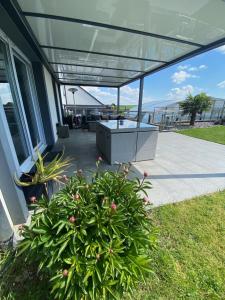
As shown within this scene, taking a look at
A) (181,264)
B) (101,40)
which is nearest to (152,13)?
(101,40)

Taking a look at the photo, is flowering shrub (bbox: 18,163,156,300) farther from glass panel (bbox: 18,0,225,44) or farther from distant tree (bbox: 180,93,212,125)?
distant tree (bbox: 180,93,212,125)

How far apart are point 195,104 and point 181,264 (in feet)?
32.2

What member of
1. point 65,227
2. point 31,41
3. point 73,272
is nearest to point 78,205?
point 65,227

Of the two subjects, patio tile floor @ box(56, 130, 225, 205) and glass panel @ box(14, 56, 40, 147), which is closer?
patio tile floor @ box(56, 130, 225, 205)

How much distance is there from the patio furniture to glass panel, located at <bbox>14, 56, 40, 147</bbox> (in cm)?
189

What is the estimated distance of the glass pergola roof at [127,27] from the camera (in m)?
2.04

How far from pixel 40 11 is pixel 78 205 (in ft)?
8.68

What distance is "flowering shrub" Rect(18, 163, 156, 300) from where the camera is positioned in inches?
39.9

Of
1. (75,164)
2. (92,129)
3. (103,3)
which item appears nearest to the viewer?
(103,3)

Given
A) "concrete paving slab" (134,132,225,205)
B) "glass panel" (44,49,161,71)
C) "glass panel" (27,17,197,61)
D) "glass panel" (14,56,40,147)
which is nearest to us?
"glass panel" (27,17,197,61)

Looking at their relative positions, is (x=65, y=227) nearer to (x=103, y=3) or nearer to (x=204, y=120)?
(x=103, y=3)

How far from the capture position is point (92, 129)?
8430mm

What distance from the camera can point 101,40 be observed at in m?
3.21

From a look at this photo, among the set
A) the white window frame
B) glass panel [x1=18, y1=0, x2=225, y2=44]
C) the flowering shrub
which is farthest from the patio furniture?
the flowering shrub
